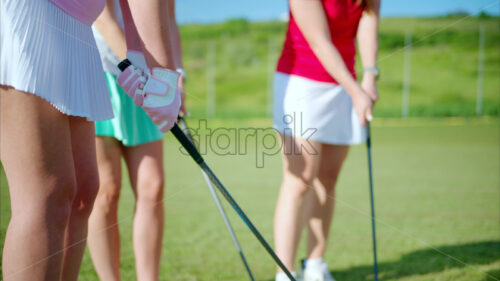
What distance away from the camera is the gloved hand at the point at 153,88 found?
1.01 m

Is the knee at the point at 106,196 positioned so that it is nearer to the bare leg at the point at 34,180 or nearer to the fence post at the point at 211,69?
the bare leg at the point at 34,180

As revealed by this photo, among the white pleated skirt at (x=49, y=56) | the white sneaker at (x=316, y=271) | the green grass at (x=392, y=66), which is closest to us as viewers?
the white pleated skirt at (x=49, y=56)

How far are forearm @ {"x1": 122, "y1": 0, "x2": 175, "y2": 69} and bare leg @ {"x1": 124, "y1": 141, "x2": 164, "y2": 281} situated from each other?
528 millimetres

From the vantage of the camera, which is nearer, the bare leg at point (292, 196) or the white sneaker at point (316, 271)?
the bare leg at point (292, 196)

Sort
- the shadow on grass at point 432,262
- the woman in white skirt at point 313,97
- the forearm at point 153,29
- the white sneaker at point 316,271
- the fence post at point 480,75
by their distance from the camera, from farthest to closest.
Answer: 1. the fence post at point 480,75
2. the shadow on grass at point 432,262
3. the white sneaker at point 316,271
4. the woman in white skirt at point 313,97
5. the forearm at point 153,29

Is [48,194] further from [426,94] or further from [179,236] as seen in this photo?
[426,94]

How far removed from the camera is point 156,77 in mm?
1022

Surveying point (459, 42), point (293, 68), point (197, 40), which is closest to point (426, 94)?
point (459, 42)

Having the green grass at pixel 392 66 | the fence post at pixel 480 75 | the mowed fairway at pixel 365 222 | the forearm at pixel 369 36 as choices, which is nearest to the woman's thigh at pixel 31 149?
the mowed fairway at pixel 365 222

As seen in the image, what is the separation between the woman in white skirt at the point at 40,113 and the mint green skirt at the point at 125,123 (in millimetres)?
497

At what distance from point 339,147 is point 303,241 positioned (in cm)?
88

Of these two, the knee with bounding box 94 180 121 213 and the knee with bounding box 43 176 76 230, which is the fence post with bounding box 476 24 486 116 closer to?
the knee with bounding box 94 180 121 213

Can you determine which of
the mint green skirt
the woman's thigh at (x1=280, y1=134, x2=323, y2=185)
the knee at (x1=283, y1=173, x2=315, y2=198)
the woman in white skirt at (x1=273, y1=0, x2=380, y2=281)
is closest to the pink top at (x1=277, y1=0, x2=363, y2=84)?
the woman in white skirt at (x1=273, y1=0, x2=380, y2=281)

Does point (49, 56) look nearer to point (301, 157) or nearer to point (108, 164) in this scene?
point (108, 164)
